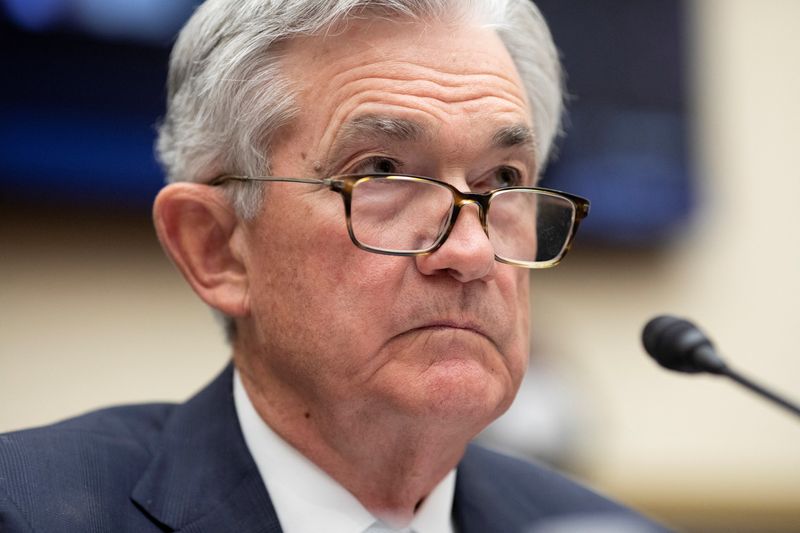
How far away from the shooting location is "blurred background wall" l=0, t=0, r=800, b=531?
3.55 m

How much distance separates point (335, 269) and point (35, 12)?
2.23 meters

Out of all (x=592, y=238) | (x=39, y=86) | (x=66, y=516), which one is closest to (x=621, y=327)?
(x=592, y=238)

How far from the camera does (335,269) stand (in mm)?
1757

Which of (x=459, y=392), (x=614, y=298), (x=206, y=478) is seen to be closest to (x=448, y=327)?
(x=459, y=392)

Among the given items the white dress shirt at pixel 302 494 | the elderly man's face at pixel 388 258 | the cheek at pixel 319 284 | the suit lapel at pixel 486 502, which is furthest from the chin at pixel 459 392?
the suit lapel at pixel 486 502

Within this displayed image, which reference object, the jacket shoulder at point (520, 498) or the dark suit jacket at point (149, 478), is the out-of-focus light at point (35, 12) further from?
the jacket shoulder at point (520, 498)

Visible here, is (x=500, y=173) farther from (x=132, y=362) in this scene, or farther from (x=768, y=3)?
(x=768, y=3)

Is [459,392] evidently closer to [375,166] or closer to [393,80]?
[375,166]

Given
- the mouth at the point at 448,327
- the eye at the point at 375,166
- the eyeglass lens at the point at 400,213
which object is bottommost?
the mouth at the point at 448,327

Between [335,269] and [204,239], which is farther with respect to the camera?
[204,239]

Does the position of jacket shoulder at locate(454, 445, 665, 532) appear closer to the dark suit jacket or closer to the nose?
the dark suit jacket

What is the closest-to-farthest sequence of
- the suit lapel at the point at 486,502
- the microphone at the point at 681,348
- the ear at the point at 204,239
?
the microphone at the point at 681,348
the ear at the point at 204,239
the suit lapel at the point at 486,502

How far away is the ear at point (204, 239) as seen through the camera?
1.96 m

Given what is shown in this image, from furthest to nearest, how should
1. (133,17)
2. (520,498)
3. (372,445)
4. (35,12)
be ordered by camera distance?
(133,17) < (35,12) < (520,498) < (372,445)
